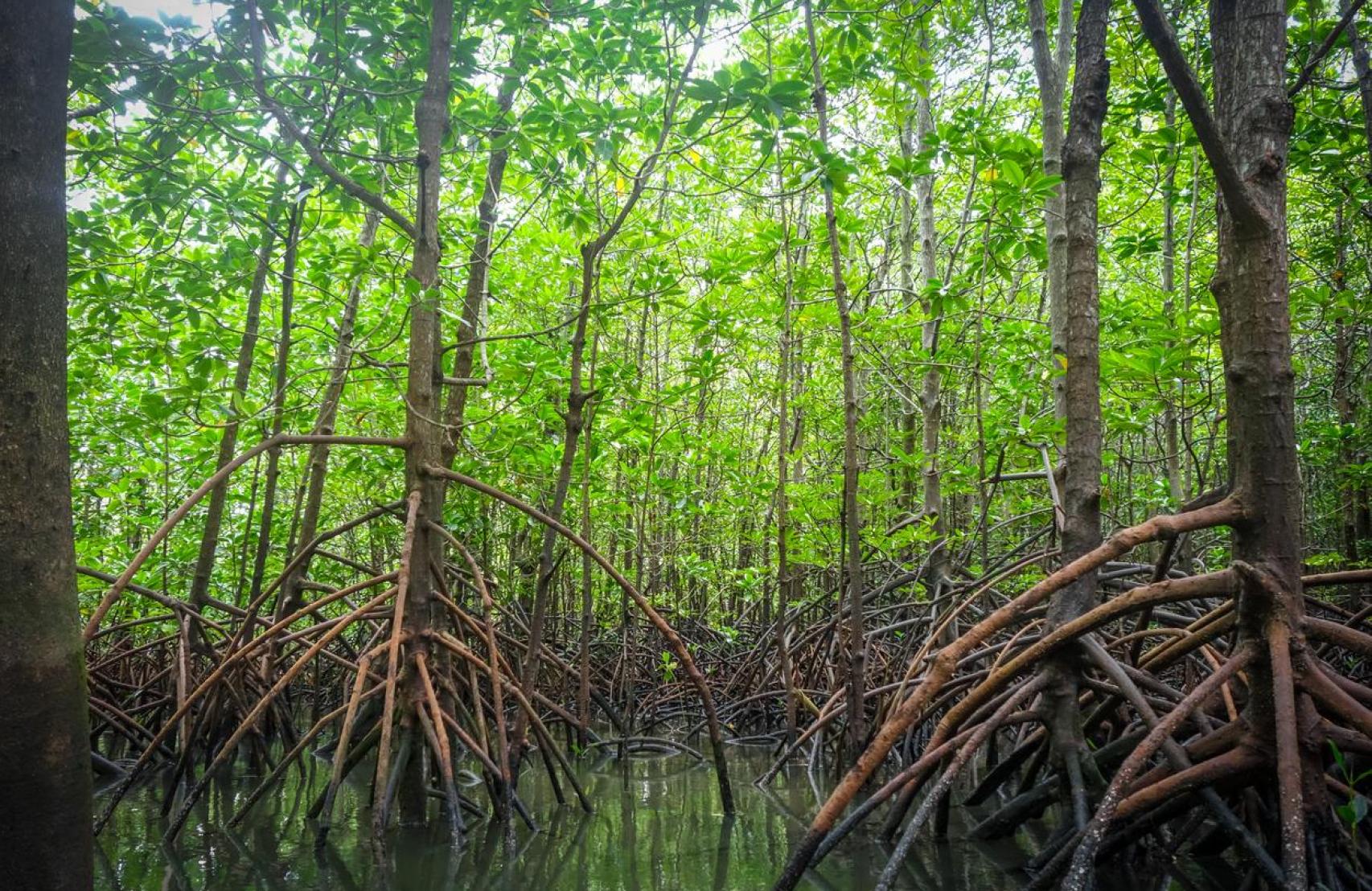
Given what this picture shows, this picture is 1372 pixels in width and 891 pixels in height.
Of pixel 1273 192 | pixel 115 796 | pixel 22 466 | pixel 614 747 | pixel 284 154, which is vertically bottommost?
pixel 614 747

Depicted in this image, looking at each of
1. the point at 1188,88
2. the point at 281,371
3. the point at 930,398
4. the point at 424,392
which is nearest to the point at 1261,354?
the point at 1188,88

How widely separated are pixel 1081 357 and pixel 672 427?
16.1 ft

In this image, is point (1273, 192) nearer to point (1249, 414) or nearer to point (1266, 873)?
point (1249, 414)

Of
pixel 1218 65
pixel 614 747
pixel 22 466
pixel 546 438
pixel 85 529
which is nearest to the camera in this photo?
pixel 22 466

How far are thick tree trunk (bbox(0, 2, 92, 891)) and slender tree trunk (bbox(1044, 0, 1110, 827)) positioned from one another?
2884 mm

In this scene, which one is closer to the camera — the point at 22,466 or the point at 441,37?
the point at 22,466

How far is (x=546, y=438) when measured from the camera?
22.7 feet

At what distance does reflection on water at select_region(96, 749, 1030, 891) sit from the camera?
298 centimetres

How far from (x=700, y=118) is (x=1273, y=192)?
1.86m

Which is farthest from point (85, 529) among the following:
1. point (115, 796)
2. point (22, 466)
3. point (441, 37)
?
point (22, 466)

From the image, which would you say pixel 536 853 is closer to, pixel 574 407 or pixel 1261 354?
pixel 574 407

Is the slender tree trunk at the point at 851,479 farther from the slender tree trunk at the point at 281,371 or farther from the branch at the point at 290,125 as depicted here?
the slender tree trunk at the point at 281,371

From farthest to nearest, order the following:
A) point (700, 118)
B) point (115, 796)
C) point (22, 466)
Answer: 1. point (115, 796)
2. point (700, 118)
3. point (22, 466)

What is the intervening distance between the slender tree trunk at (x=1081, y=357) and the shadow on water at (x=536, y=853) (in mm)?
769
